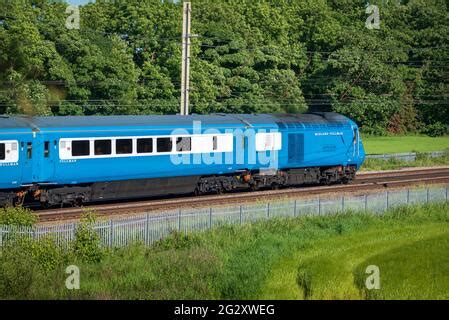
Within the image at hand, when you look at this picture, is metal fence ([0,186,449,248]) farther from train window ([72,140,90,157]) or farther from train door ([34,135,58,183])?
train window ([72,140,90,157])

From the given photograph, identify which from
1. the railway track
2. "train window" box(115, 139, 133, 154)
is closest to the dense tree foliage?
"train window" box(115, 139, 133, 154)

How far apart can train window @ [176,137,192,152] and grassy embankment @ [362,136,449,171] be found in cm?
2035

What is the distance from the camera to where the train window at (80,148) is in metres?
31.0

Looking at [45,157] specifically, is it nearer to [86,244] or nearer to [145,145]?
[145,145]

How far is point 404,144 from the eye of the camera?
7438cm

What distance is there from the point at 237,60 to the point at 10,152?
40.6 metres

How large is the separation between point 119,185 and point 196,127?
4.56 meters

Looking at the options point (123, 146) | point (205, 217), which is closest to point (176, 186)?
point (123, 146)

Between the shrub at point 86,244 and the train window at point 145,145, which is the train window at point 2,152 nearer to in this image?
the shrub at point 86,244

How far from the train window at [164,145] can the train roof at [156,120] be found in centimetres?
71

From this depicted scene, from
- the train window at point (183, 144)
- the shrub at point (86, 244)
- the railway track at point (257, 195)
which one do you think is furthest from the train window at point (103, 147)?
the shrub at point (86, 244)

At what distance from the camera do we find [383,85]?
245 ft
